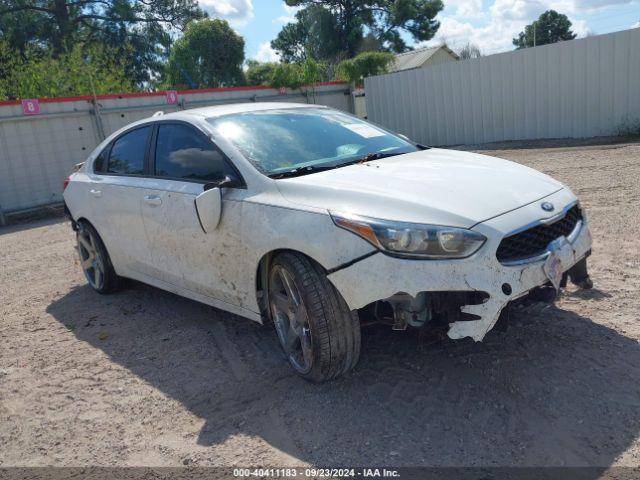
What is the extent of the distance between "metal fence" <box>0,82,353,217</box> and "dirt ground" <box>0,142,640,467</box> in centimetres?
886

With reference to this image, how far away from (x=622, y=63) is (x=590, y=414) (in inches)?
473

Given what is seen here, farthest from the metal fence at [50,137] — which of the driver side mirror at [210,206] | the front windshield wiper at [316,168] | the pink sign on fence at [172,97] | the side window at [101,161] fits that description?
the front windshield wiper at [316,168]

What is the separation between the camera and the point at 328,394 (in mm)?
3234

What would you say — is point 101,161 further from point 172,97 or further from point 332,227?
point 172,97

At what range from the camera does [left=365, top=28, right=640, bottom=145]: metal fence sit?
1260 cm

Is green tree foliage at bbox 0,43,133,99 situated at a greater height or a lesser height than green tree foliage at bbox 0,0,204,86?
lesser

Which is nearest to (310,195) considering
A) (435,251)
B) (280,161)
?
(280,161)

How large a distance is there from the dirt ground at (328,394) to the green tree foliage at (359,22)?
3733 cm

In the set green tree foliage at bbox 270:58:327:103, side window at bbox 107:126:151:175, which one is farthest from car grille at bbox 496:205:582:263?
green tree foliage at bbox 270:58:327:103

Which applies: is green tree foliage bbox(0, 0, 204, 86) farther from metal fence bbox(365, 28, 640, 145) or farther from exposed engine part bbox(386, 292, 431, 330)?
exposed engine part bbox(386, 292, 431, 330)

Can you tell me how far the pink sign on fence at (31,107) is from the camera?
1230 centimetres

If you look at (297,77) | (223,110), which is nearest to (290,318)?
(223,110)

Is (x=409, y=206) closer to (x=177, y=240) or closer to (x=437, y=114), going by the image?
(x=177, y=240)

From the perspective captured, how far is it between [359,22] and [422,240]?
4021 centimetres
